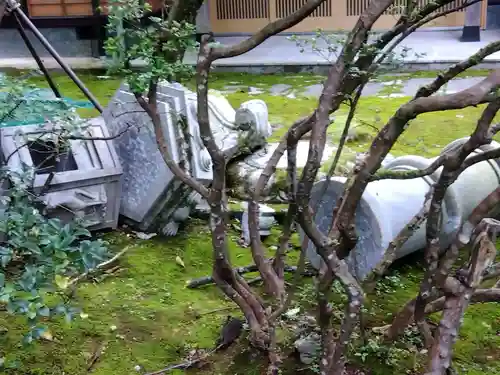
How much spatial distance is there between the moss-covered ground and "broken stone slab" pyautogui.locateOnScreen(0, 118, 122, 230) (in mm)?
270

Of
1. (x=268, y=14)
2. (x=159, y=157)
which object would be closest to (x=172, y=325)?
(x=159, y=157)

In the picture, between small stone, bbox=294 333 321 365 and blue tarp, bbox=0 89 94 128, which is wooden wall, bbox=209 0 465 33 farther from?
small stone, bbox=294 333 321 365

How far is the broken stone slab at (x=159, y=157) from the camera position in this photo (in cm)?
399

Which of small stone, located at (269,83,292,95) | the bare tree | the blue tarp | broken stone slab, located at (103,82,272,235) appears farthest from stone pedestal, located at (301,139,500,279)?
small stone, located at (269,83,292,95)

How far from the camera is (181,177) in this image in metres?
3.03

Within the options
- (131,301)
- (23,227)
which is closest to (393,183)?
(131,301)

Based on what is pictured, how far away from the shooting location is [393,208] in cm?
361

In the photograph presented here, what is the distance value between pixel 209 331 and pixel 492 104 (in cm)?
179

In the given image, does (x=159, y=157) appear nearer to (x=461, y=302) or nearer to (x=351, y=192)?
(x=351, y=192)

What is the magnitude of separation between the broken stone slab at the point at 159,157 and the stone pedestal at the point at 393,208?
87cm

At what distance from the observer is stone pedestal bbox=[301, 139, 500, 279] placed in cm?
337

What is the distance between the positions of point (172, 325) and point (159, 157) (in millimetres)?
1189

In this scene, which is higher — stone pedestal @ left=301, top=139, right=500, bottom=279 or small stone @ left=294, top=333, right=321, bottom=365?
stone pedestal @ left=301, top=139, right=500, bottom=279

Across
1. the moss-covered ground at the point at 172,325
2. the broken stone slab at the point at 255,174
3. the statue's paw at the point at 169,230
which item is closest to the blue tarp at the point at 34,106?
the moss-covered ground at the point at 172,325
